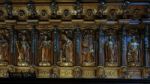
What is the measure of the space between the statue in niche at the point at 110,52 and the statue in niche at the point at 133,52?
59cm

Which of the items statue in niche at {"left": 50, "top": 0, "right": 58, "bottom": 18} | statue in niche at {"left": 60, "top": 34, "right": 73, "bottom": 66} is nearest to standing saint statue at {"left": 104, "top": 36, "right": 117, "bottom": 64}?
statue in niche at {"left": 60, "top": 34, "right": 73, "bottom": 66}

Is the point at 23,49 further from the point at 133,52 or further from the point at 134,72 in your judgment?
the point at 134,72

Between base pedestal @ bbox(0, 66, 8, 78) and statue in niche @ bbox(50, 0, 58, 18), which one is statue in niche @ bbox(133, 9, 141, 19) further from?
base pedestal @ bbox(0, 66, 8, 78)

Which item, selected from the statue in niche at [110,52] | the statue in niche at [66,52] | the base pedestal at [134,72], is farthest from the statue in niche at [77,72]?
the base pedestal at [134,72]

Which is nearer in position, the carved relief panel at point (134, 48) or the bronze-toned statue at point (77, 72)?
the bronze-toned statue at point (77, 72)

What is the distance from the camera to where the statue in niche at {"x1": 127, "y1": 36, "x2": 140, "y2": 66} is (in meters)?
20.4

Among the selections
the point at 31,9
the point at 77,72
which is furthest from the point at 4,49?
the point at 77,72

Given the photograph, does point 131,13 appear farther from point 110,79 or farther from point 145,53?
point 110,79

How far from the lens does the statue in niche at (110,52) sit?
20.4 meters

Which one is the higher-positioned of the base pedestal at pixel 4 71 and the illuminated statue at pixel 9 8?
the illuminated statue at pixel 9 8

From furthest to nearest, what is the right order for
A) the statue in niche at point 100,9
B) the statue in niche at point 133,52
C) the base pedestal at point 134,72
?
the statue in niche at point 133,52, the base pedestal at point 134,72, the statue in niche at point 100,9

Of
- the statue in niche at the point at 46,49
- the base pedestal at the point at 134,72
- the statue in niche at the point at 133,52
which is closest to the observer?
the base pedestal at the point at 134,72

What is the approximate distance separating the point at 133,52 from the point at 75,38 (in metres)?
2.53

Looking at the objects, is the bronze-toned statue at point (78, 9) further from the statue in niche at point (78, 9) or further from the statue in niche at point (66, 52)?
the statue in niche at point (66, 52)
